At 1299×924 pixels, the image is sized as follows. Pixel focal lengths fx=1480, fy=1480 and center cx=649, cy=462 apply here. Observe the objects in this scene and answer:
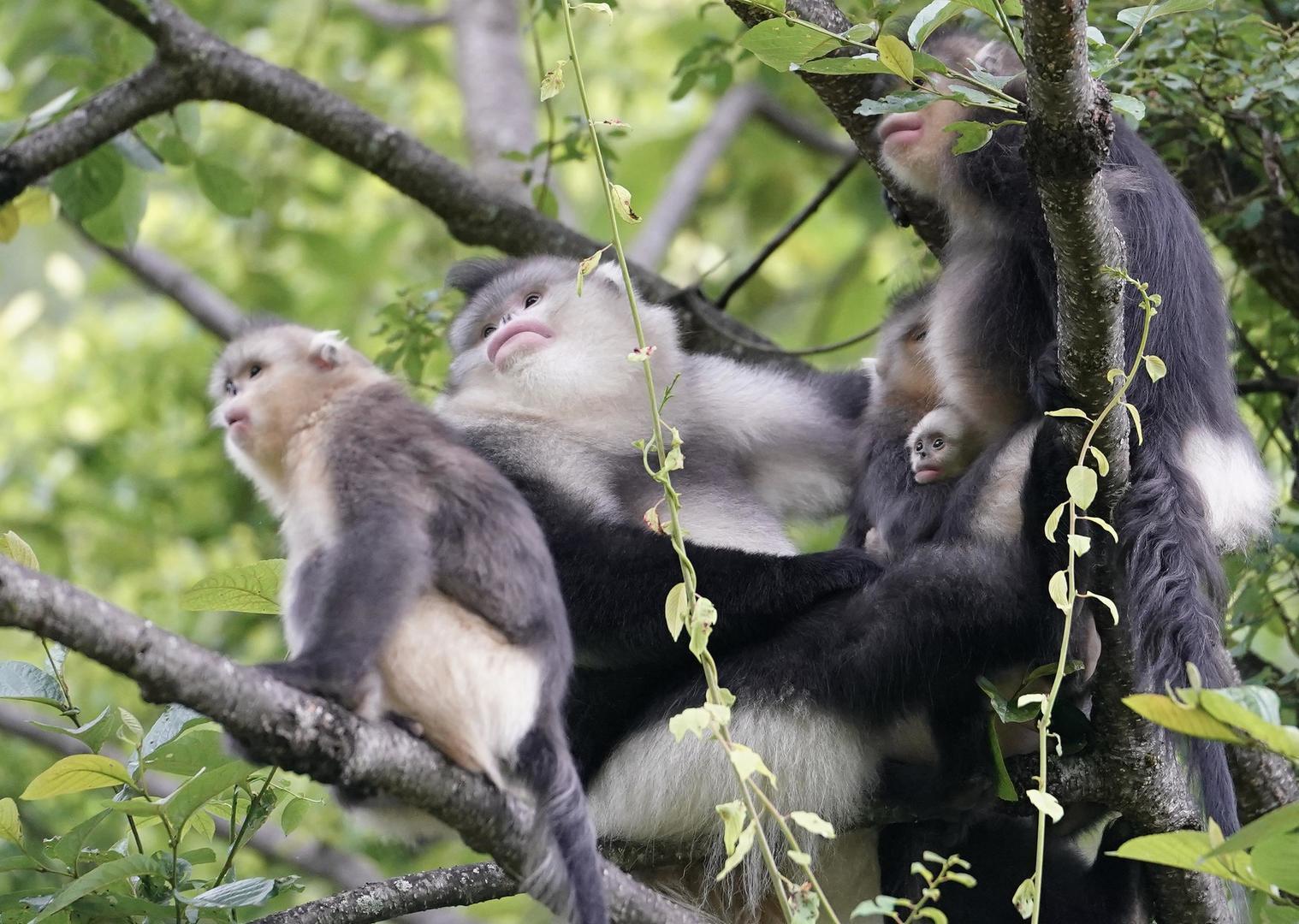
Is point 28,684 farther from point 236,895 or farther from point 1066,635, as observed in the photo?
point 1066,635

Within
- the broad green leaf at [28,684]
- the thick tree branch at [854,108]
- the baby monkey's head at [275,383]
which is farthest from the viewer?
the thick tree branch at [854,108]

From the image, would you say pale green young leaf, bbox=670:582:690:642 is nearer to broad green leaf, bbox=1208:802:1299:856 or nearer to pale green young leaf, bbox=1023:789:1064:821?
pale green young leaf, bbox=1023:789:1064:821

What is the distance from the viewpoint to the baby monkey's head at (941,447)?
264 centimetres

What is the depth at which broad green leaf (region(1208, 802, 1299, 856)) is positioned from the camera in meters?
1.40

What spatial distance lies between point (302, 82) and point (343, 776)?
2585 mm

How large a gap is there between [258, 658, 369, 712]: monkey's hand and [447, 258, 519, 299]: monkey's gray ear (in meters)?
1.65

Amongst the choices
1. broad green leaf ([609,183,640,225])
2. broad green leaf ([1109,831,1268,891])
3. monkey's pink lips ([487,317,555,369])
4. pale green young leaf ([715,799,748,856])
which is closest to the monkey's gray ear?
monkey's pink lips ([487,317,555,369])

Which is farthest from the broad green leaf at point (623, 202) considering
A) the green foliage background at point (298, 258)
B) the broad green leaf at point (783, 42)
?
the green foliage background at point (298, 258)

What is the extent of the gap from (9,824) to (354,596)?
82cm

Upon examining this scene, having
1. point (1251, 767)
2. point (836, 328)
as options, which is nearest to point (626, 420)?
point (1251, 767)

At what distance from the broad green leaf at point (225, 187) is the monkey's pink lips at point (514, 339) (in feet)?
3.55

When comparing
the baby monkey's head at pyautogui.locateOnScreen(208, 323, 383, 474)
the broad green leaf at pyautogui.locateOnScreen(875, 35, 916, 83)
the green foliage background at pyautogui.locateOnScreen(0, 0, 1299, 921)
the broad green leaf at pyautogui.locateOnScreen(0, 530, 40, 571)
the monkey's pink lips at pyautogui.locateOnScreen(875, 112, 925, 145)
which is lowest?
the green foliage background at pyautogui.locateOnScreen(0, 0, 1299, 921)

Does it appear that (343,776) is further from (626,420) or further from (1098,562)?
(626,420)

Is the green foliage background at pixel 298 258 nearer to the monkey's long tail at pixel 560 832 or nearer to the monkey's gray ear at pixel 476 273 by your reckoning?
the monkey's gray ear at pixel 476 273
